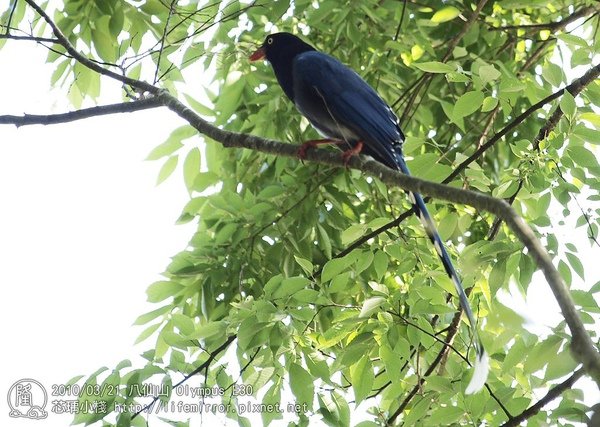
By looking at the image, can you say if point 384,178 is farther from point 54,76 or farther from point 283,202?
point 54,76

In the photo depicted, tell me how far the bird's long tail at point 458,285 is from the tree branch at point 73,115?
3.62ft

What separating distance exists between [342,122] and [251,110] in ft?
2.94

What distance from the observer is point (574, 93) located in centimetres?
322

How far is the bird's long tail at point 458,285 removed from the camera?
2.62 meters

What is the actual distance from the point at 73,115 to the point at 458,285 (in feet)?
5.06

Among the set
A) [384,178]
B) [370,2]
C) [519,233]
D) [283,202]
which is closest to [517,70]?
[370,2]

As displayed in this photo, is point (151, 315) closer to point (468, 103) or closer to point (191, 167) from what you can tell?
point (191, 167)

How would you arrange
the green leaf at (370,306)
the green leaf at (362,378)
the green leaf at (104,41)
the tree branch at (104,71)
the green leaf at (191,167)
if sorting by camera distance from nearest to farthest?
1. the green leaf at (370,306)
2. the green leaf at (362,378)
3. the tree branch at (104,71)
4. the green leaf at (104,41)
5. the green leaf at (191,167)

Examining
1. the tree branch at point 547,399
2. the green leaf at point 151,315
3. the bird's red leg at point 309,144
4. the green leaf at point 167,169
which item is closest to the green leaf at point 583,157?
the tree branch at point 547,399

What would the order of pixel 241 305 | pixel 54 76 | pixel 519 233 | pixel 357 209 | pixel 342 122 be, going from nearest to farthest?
1. pixel 519 233
2. pixel 241 305
3. pixel 342 122
4. pixel 54 76
5. pixel 357 209

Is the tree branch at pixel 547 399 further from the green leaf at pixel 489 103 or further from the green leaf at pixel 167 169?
the green leaf at pixel 167 169

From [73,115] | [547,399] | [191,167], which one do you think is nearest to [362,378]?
[547,399]

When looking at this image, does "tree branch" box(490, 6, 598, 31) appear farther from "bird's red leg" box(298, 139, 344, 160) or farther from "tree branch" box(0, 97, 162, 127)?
"tree branch" box(0, 97, 162, 127)

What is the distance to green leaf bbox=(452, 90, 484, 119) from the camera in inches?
120
